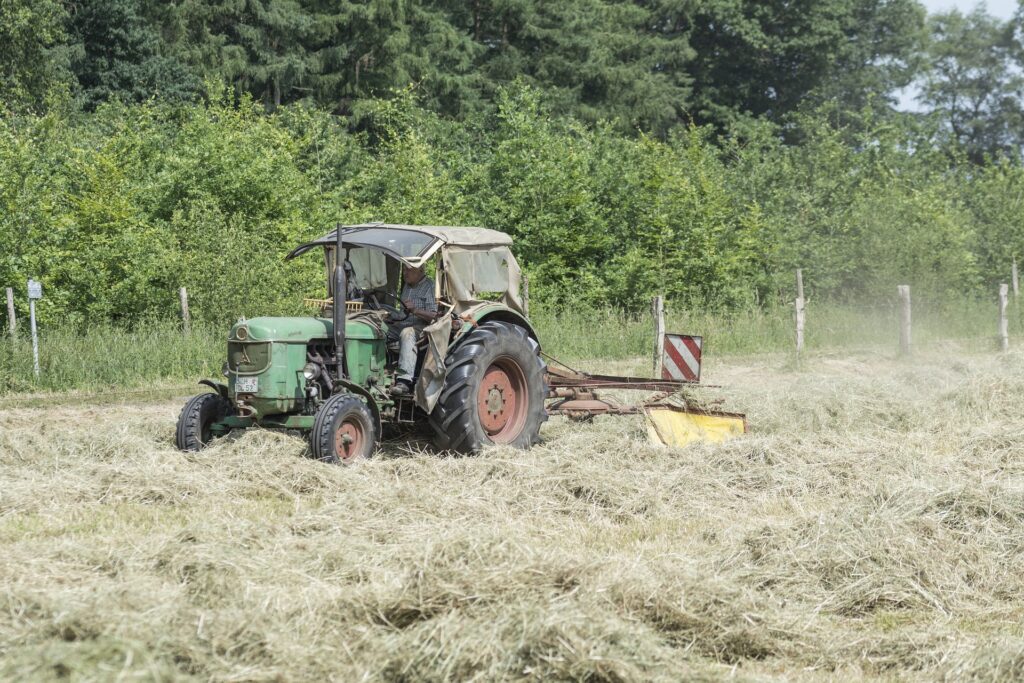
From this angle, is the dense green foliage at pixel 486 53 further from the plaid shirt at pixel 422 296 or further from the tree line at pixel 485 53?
the plaid shirt at pixel 422 296

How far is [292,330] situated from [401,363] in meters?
0.88

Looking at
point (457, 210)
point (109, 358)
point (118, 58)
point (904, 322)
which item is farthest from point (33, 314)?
point (118, 58)

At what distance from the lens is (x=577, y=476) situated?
826 cm

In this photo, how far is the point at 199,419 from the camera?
9.27 m

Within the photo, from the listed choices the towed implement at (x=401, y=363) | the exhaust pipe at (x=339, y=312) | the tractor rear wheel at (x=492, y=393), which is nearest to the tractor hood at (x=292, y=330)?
the towed implement at (x=401, y=363)

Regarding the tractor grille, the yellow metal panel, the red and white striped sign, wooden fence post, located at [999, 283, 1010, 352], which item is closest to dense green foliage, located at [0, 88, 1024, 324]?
wooden fence post, located at [999, 283, 1010, 352]

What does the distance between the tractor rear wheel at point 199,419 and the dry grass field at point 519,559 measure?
10.0 inches

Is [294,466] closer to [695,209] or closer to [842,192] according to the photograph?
[695,209]

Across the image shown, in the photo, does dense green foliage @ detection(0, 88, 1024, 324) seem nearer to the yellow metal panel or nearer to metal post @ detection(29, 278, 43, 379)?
metal post @ detection(29, 278, 43, 379)

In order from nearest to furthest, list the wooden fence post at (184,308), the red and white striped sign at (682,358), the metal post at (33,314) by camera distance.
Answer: the red and white striped sign at (682,358) → the metal post at (33,314) → the wooden fence post at (184,308)

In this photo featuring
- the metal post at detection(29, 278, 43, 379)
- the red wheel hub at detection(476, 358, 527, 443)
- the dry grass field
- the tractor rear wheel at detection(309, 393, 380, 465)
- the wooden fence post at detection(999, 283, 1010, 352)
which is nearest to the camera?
the dry grass field

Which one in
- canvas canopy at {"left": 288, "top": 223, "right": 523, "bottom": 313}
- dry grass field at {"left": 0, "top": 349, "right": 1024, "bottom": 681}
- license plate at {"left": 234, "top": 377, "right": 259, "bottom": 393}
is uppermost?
canvas canopy at {"left": 288, "top": 223, "right": 523, "bottom": 313}

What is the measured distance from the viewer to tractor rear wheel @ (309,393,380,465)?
8.57 m

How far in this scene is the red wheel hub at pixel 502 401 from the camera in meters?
9.74
